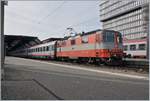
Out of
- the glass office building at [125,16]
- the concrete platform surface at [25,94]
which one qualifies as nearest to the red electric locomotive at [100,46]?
the concrete platform surface at [25,94]

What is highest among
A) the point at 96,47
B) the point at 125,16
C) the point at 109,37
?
the point at 125,16

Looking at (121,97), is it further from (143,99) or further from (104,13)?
(104,13)

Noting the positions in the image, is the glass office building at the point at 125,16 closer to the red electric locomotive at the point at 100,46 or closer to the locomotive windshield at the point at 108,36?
the red electric locomotive at the point at 100,46

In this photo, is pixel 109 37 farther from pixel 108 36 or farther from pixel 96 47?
pixel 96 47

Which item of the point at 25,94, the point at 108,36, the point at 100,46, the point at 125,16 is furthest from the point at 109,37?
the point at 125,16

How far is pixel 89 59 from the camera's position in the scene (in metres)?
29.6

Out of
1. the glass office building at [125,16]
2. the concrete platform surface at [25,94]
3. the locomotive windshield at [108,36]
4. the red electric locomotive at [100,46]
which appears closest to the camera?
the concrete platform surface at [25,94]

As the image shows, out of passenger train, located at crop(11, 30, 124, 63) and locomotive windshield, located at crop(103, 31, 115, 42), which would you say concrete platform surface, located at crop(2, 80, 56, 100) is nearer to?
passenger train, located at crop(11, 30, 124, 63)

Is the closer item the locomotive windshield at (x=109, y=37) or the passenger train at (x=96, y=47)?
the passenger train at (x=96, y=47)

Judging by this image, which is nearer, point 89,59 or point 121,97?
point 121,97

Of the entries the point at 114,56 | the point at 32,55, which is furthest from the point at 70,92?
the point at 32,55

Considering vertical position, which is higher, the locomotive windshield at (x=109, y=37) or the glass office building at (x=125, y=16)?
the glass office building at (x=125, y=16)

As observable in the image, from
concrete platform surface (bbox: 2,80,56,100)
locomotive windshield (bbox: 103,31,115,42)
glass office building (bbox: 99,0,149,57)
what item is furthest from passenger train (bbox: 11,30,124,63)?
glass office building (bbox: 99,0,149,57)

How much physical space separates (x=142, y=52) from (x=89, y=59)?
669 inches
